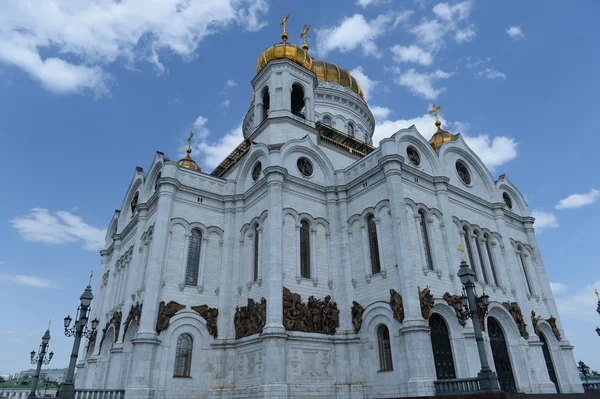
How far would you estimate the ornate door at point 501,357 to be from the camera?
17970 mm

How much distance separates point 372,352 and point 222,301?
22.9ft

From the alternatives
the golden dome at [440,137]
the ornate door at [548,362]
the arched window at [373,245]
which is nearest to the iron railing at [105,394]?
the arched window at [373,245]

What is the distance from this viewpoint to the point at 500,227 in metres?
22.9

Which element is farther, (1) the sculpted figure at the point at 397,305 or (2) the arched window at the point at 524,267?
(2) the arched window at the point at 524,267

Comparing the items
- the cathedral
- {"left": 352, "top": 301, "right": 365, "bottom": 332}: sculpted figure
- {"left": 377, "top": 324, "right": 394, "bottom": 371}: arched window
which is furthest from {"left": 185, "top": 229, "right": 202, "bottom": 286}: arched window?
{"left": 377, "top": 324, "right": 394, "bottom": 371}: arched window

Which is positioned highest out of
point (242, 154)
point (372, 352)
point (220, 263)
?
point (242, 154)

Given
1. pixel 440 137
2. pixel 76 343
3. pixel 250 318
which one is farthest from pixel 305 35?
pixel 76 343

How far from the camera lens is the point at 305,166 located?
2186 centimetres

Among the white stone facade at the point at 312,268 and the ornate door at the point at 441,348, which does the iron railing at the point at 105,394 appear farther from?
the ornate door at the point at 441,348

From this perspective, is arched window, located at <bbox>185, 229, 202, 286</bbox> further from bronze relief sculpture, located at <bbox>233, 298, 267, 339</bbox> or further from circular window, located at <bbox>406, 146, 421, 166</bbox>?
circular window, located at <bbox>406, 146, 421, 166</bbox>

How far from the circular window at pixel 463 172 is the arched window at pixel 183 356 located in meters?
16.0

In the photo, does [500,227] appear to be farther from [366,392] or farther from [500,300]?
[366,392]

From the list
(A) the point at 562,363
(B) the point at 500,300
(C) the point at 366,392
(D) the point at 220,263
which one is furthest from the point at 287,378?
(A) the point at 562,363

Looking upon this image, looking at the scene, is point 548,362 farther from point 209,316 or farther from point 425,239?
point 209,316
